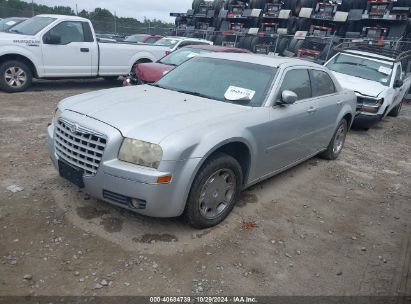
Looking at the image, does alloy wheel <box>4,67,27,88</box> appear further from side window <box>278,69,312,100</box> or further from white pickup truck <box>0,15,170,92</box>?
side window <box>278,69,312,100</box>

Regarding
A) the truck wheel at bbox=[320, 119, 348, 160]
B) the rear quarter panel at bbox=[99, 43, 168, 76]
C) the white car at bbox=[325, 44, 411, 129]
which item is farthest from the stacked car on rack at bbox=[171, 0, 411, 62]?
the truck wheel at bbox=[320, 119, 348, 160]

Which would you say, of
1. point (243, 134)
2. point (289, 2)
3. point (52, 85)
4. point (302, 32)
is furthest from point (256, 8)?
point (243, 134)

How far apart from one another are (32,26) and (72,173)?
727 centimetres

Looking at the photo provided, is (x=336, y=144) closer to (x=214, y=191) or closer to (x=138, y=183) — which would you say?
(x=214, y=191)

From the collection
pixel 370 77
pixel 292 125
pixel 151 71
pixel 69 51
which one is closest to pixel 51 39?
pixel 69 51

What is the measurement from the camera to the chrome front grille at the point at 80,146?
3250 millimetres

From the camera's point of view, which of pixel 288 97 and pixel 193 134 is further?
pixel 288 97

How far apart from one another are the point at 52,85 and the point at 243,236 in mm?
8852

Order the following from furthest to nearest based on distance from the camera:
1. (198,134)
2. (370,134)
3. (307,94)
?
(370,134), (307,94), (198,134)

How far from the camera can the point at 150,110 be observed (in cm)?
364

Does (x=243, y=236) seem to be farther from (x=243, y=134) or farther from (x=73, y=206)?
(x=73, y=206)

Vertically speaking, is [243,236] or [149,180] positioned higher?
[149,180]

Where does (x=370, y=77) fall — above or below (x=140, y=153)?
below

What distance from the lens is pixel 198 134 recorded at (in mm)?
3303
